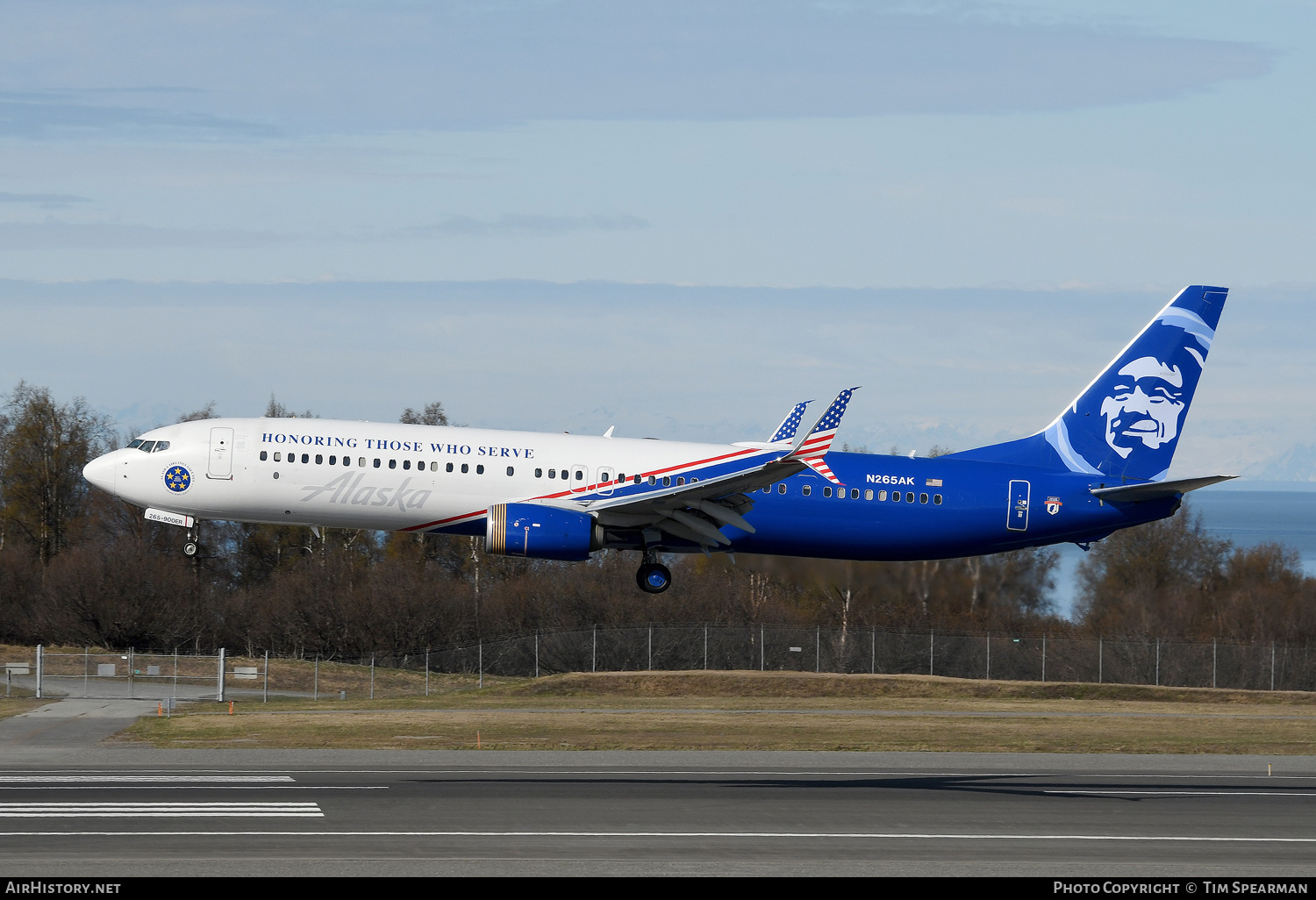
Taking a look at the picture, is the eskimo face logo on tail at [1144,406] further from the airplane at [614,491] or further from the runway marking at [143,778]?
the runway marking at [143,778]

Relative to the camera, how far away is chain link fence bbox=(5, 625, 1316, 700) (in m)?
59.9

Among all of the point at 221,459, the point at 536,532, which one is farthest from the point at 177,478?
the point at 536,532

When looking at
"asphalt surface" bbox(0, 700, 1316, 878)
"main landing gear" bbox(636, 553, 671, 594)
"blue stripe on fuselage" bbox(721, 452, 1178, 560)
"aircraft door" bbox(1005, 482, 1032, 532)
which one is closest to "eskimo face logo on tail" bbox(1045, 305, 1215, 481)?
"blue stripe on fuselage" bbox(721, 452, 1178, 560)

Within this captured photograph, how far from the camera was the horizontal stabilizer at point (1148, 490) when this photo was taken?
130 feet

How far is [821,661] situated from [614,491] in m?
24.1

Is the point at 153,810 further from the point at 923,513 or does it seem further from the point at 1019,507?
the point at 1019,507

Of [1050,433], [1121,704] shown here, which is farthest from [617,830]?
[1121,704]

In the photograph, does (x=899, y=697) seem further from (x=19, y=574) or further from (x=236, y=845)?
(x=19, y=574)

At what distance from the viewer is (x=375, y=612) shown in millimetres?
76125

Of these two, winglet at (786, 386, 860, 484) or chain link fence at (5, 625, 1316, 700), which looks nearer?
winglet at (786, 386, 860, 484)

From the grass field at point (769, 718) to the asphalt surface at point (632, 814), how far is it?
3.50 meters

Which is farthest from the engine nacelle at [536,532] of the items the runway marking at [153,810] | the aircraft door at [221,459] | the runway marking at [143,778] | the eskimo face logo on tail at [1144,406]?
the eskimo face logo on tail at [1144,406]

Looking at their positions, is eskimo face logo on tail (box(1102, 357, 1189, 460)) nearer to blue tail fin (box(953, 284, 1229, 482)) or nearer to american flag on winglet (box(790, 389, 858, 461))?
blue tail fin (box(953, 284, 1229, 482))

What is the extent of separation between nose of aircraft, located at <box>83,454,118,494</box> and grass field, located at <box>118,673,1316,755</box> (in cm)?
658
